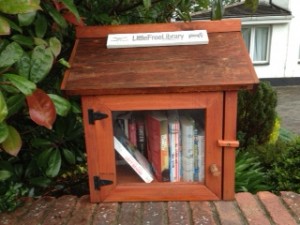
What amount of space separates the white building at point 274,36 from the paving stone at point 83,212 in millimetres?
10628

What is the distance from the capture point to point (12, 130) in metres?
1.29

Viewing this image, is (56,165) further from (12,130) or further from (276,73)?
(276,73)

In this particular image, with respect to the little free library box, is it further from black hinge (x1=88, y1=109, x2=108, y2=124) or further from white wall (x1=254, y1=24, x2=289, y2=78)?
white wall (x1=254, y1=24, x2=289, y2=78)

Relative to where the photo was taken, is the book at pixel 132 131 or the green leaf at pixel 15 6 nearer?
the green leaf at pixel 15 6

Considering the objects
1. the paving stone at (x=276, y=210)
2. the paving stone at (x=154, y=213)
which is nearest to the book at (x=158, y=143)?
the paving stone at (x=154, y=213)

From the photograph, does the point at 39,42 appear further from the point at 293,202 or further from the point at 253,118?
the point at 253,118

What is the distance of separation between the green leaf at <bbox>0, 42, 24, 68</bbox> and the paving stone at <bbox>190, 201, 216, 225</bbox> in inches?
36.2

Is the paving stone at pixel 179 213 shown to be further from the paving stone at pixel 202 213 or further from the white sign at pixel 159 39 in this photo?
the white sign at pixel 159 39

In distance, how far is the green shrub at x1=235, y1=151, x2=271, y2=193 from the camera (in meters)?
2.20

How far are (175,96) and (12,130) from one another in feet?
2.05

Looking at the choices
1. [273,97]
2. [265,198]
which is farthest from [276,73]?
[265,198]

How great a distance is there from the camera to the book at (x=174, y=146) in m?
1.53

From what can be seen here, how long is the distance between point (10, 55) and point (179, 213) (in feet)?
2.97

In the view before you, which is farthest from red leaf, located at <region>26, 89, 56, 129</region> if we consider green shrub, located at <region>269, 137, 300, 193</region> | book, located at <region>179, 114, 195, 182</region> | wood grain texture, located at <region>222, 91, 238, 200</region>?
green shrub, located at <region>269, 137, 300, 193</region>
